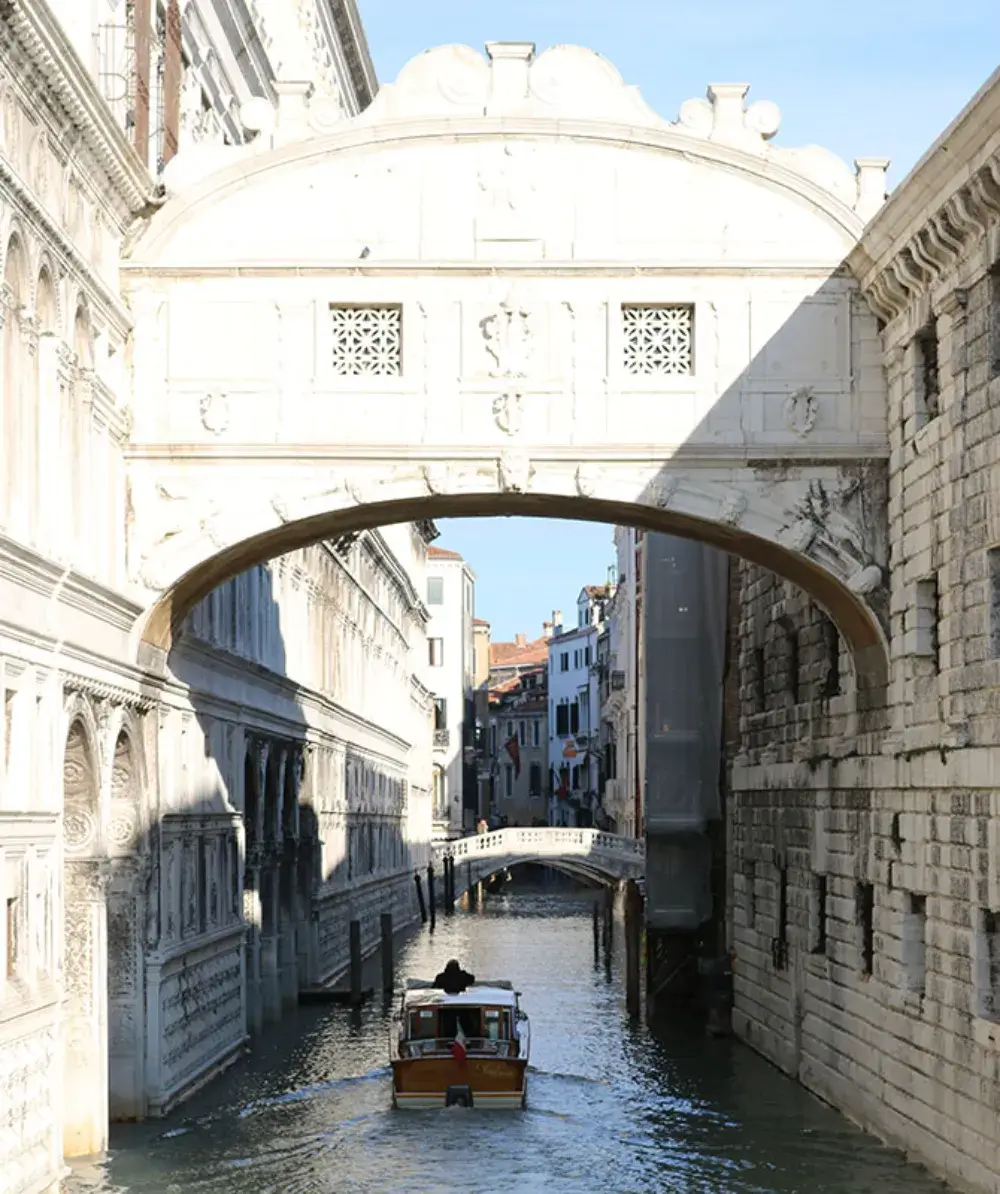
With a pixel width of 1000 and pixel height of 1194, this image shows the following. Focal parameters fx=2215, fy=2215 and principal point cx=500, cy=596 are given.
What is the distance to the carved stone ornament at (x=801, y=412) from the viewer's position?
1878 cm

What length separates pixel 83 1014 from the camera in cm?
1731

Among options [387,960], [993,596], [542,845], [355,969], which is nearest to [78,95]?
[993,596]

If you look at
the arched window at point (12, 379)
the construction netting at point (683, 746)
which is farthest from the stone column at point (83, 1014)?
the construction netting at point (683, 746)

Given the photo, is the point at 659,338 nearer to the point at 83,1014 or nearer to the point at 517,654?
the point at 83,1014

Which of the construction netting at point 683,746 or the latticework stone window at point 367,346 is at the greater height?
the latticework stone window at point 367,346

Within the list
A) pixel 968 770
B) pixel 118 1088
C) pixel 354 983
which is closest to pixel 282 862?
pixel 354 983

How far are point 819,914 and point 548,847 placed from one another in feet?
129

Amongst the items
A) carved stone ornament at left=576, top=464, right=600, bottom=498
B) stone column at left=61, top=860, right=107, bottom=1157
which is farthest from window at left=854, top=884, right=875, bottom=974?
stone column at left=61, top=860, right=107, bottom=1157

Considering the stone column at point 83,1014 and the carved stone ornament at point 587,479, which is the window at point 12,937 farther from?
the carved stone ornament at point 587,479

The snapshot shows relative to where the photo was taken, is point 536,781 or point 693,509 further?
point 536,781

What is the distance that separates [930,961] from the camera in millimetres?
17031

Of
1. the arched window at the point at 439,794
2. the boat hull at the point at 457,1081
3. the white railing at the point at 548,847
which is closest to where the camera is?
the boat hull at the point at 457,1081

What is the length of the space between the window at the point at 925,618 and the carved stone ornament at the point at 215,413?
5.92m

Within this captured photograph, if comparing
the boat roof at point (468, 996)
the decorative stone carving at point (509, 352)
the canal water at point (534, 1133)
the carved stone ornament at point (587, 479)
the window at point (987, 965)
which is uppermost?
the decorative stone carving at point (509, 352)
